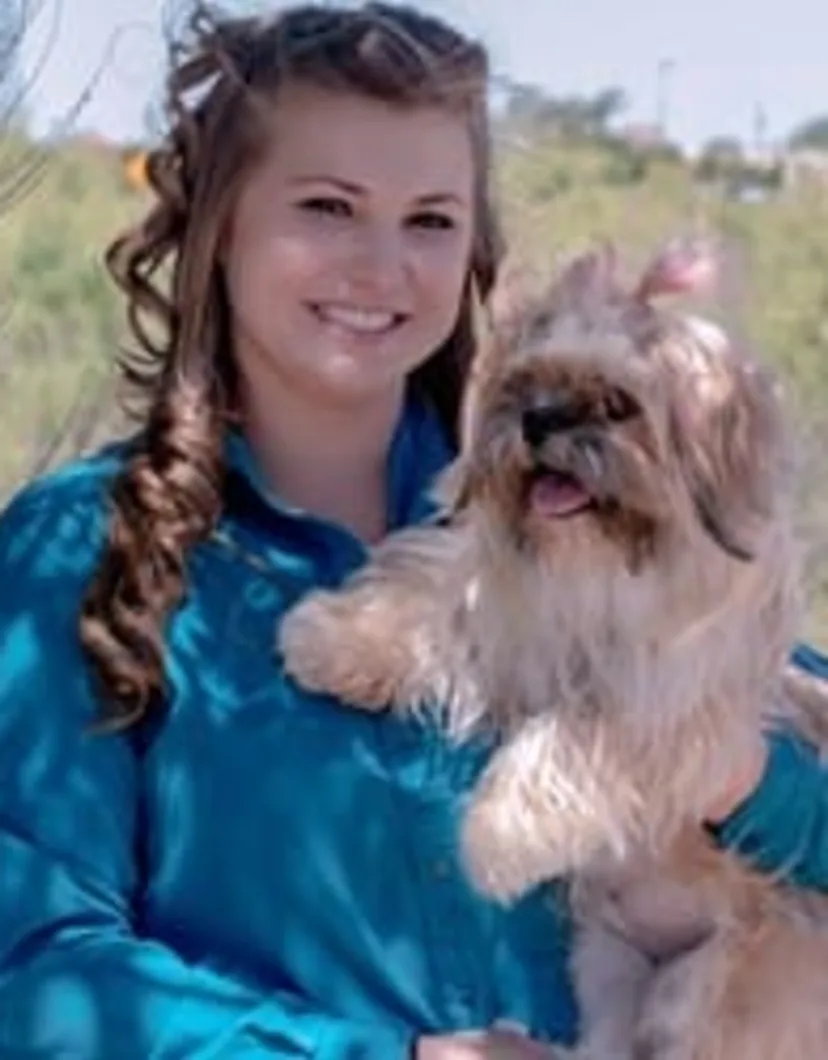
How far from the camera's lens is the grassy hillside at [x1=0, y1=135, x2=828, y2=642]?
3436 mm

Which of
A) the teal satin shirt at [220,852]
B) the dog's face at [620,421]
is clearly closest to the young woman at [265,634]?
the teal satin shirt at [220,852]

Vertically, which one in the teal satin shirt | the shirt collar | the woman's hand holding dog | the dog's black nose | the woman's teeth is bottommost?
the woman's hand holding dog

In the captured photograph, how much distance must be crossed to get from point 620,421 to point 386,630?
0.53 meters

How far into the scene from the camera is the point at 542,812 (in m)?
3.20

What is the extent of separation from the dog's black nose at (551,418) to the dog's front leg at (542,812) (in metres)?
0.43

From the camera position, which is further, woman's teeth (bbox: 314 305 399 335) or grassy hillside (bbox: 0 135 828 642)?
grassy hillside (bbox: 0 135 828 642)

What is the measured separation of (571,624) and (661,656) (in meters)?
0.11

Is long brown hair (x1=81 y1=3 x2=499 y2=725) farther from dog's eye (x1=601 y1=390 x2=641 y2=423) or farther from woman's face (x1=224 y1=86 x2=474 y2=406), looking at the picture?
dog's eye (x1=601 y1=390 x2=641 y2=423)

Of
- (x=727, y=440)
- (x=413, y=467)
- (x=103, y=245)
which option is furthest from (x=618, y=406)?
(x=103, y=245)

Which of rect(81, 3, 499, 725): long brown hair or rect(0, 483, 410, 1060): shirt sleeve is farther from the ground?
rect(81, 3, 499, 725): long brown hair

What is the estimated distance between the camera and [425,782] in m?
3.09

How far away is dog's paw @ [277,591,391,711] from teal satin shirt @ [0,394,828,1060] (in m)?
0.03

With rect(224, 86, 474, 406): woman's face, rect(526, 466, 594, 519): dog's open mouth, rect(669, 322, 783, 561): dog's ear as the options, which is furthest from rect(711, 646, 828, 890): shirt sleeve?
rect(224, 86, 474, 406): woman's face

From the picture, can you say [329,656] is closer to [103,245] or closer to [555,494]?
[555,494]
